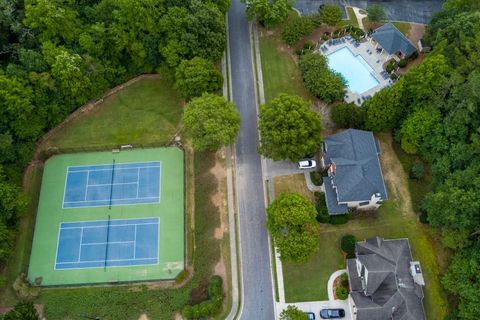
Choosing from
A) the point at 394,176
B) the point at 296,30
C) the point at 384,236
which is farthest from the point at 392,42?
the point at 384,236

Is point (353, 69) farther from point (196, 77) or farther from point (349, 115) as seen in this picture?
point (196, 77)

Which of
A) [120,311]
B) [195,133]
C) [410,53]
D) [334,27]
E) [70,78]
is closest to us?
[120,311]

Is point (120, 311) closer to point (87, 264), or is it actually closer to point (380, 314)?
point (87, 264)

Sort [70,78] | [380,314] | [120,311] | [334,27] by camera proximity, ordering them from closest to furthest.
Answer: [380,314] → [120,311] → [70,78] → [334,27]

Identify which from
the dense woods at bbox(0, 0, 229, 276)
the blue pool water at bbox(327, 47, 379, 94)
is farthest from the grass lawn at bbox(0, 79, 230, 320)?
the blue pool water at bbox(327, 47, 379, 94)

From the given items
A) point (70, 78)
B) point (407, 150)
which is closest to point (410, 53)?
point (407, 150)

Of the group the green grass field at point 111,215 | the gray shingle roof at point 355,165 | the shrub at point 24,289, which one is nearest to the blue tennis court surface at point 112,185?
the green grass field at point 111,215

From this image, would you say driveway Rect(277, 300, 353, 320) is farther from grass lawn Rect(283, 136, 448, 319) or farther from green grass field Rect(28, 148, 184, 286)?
green grass field Rect(28, 148, 184, 286)
